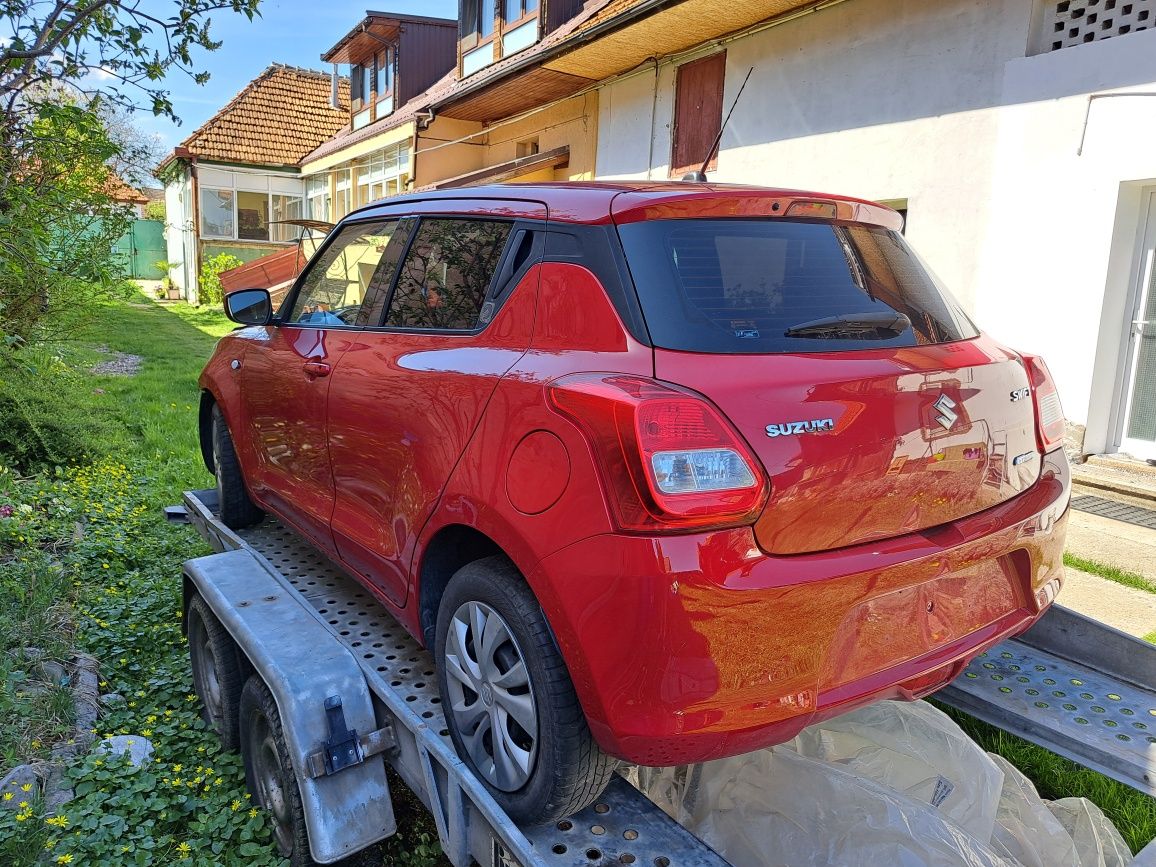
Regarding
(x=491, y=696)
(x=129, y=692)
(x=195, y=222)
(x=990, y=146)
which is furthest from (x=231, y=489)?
(x=195, y=222)

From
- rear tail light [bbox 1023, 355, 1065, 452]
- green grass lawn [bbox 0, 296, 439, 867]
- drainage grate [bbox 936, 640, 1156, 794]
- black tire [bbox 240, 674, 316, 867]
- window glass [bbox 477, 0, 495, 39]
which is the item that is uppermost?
window glass [bbox 477, 0, 495, 39]

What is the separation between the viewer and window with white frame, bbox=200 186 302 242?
87.0 feet

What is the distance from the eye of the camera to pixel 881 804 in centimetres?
206

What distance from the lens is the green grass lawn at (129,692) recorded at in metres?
2.66

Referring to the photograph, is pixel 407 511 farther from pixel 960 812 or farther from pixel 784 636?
pixel 960 812

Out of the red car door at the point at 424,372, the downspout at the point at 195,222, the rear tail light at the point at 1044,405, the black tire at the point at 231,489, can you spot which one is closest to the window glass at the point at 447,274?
the red car door at the point at 424,372

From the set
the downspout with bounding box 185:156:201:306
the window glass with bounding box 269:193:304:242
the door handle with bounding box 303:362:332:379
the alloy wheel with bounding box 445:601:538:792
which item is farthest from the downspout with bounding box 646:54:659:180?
the window glass with bounding box 269:193:304:242

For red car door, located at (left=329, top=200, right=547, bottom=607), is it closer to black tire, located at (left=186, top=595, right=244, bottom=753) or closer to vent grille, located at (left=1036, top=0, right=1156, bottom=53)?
black tire, located at (left=186, top=595, right=244, bottom=753)

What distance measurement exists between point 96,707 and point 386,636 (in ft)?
Result: 4.75

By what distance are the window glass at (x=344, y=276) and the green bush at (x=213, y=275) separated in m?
22.0

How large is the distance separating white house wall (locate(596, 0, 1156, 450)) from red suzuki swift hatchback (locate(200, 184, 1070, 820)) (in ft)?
15.6

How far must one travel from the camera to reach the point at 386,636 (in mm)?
2994

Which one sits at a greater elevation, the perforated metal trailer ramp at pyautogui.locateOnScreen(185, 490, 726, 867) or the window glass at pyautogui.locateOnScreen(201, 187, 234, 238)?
the window glass at pyautogui.locateOnScreen(201, 187, 234, 238)

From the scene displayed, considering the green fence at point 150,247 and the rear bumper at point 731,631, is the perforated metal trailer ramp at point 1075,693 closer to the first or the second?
the rear bumper at point 731,631
